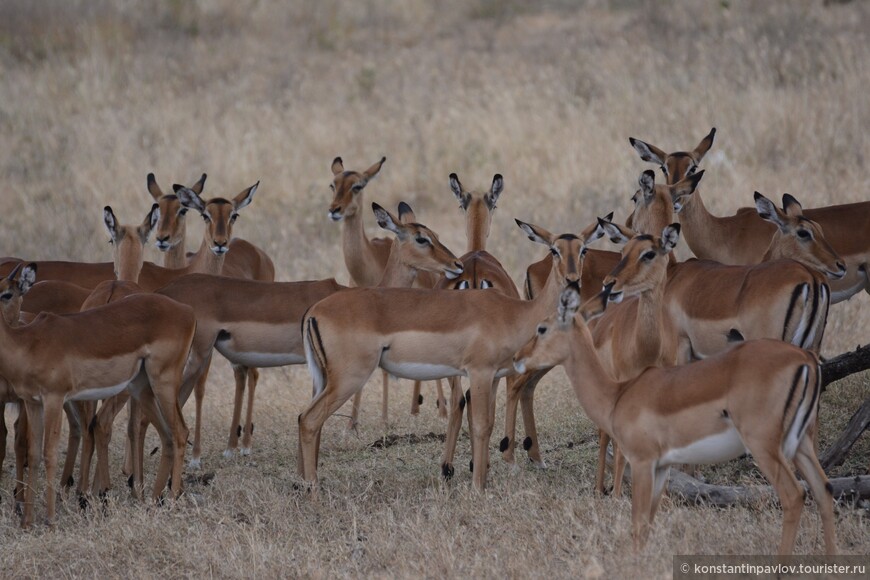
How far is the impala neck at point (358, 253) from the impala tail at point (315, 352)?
235cm

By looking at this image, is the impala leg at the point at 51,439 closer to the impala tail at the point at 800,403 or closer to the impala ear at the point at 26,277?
the impala ear at the point at 26,277

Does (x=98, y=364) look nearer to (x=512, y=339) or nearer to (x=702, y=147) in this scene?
(x=512, y=339)

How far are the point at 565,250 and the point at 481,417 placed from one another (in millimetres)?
1174

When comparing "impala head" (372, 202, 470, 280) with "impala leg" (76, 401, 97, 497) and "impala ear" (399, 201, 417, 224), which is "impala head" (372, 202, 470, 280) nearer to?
"impala ear" (399, 201, 417, 224)

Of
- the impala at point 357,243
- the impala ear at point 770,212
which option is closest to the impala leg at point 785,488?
the impala ear at point 770,212

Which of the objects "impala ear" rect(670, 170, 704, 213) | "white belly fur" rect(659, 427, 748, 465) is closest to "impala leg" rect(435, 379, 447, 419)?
"impala ear" rect(670, 170, 704, 213)

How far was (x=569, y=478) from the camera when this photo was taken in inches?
309

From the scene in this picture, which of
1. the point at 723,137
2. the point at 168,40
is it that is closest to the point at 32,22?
the point at 168,40

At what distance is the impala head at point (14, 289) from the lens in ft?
25.1

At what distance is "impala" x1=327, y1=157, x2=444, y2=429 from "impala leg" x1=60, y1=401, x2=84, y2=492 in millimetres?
2403

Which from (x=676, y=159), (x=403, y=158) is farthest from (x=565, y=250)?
(x=403, y=158)

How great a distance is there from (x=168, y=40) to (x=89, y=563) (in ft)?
63.2

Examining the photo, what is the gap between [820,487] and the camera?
558 centimetres

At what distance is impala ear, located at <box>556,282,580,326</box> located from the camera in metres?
6.38
